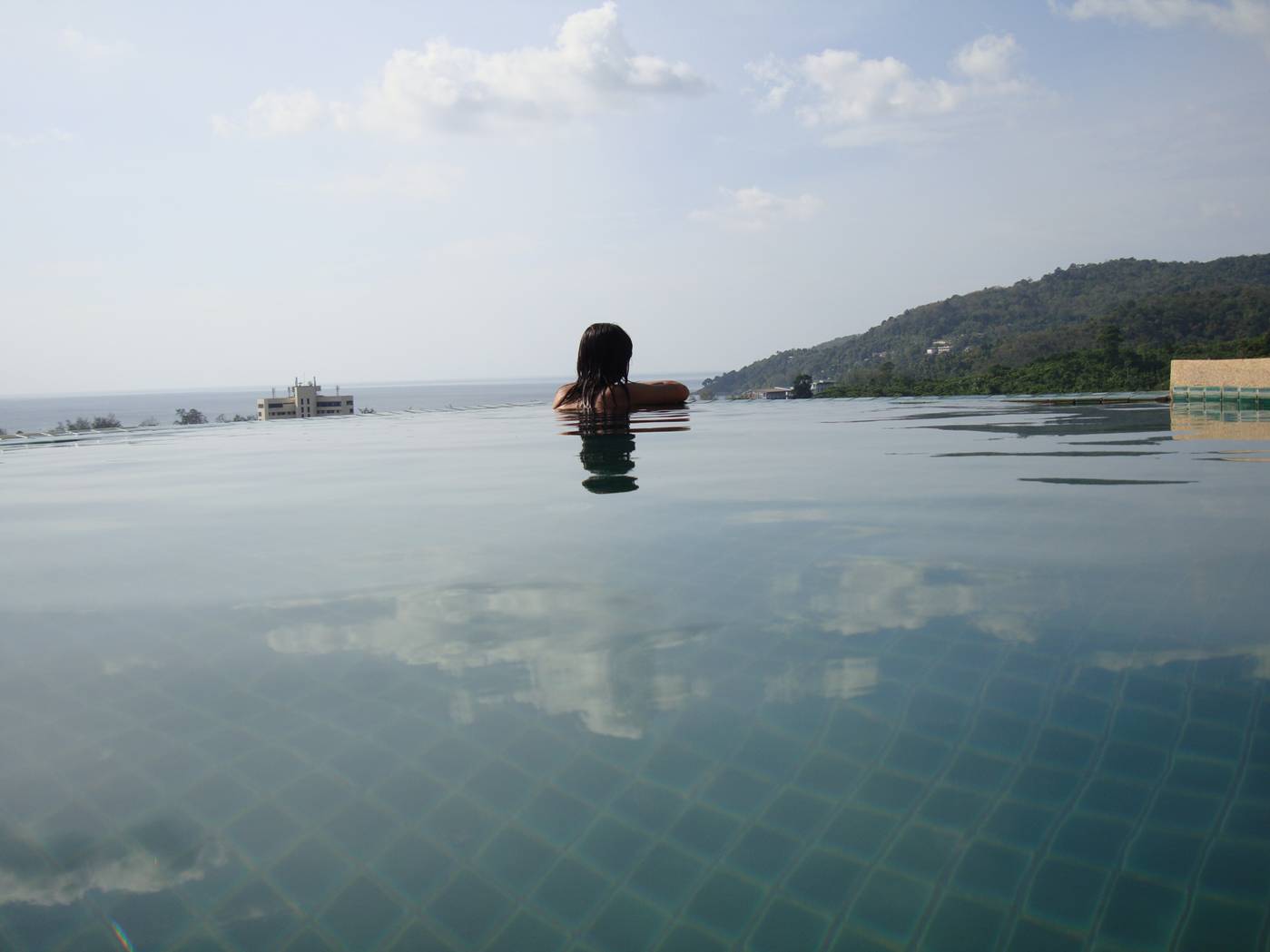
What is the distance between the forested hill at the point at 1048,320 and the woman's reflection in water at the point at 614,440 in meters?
28.8

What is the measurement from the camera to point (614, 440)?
9.84 m

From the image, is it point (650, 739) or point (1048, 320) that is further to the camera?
point (1048, 320)

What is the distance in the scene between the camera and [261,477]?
7391 mm

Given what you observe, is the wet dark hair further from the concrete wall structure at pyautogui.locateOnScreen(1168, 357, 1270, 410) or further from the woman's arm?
the concrete wall structure at pyautogui.locateOnScreen(1168, 357, 1270, 410)

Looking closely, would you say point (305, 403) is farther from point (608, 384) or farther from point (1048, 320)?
point (1048, 320)

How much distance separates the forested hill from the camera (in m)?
45.6

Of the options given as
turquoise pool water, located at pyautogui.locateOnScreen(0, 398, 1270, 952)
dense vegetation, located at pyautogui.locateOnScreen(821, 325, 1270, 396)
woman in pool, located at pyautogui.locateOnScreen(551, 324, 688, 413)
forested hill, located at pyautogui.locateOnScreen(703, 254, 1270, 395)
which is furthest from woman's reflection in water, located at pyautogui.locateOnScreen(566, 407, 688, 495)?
forested hill, located at pyautogui.locateOnScreen(703, 254, 1270, 395)

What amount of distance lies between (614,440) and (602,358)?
207 centimetres

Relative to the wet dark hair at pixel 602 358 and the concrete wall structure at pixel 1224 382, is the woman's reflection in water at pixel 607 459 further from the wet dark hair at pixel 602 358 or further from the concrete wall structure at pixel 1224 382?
the concrete wall structure at pixel 1224 382

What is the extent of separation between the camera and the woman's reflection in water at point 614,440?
6.04 metres

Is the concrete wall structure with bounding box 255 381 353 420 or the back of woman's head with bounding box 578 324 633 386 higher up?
the concrete wall structure with bounding box 255 381 353 420

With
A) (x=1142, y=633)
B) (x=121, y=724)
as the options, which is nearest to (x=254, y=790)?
(x=121, y=724)

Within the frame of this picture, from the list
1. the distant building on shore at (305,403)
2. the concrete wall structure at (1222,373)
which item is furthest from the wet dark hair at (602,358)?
the distant building on shore at (305,403)

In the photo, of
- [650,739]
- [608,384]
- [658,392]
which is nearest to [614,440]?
[608,384]
